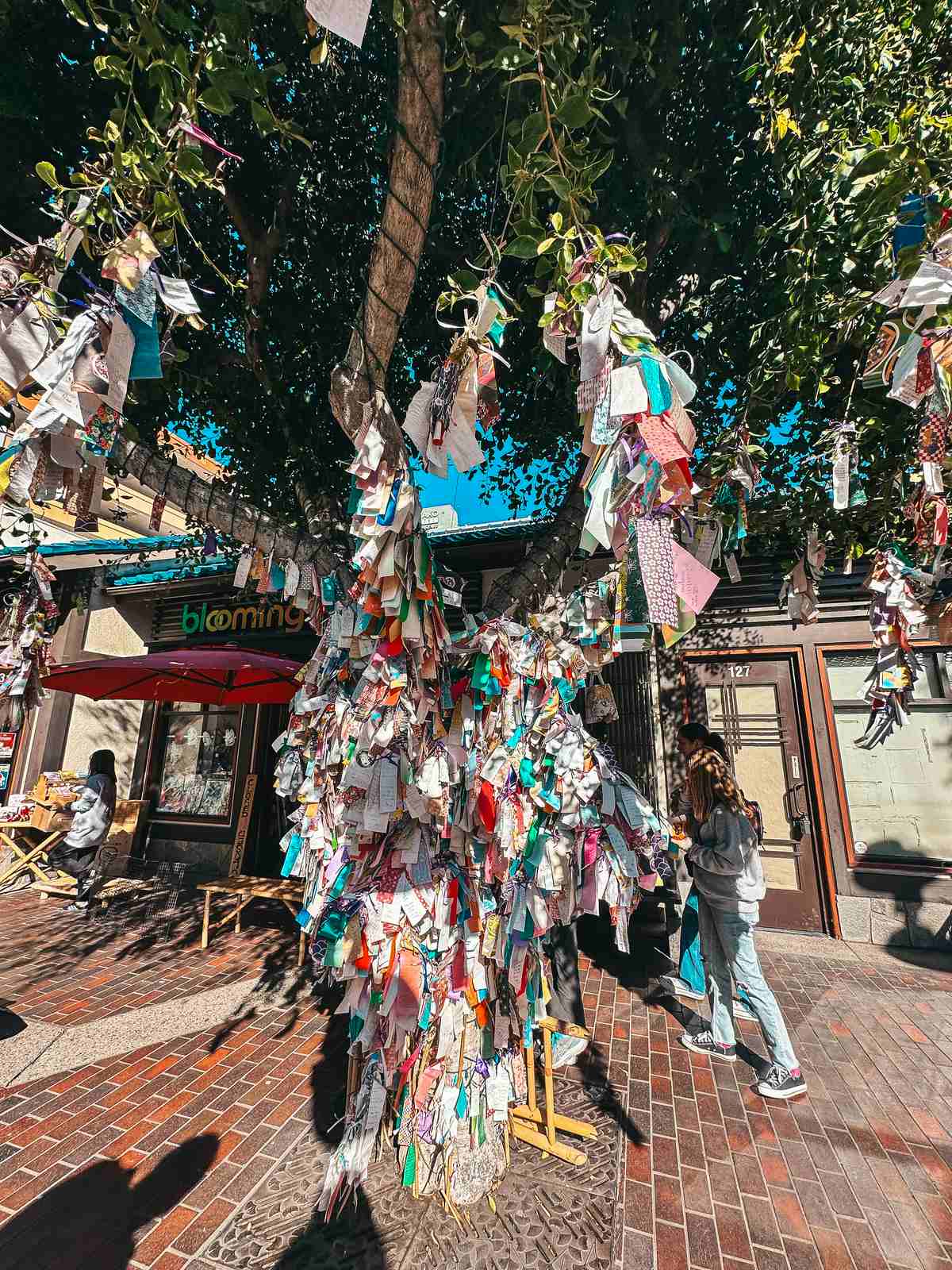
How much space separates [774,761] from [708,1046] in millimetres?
3931

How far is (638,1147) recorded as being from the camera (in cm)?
300

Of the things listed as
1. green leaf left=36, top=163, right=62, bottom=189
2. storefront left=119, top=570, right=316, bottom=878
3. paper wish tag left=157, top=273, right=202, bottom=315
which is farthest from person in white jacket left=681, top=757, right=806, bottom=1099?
storefront left=119, top=570, right=316, bottom=878

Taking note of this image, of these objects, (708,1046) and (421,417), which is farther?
(708,1046)

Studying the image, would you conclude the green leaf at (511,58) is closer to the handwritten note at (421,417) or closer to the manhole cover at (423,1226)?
the handwritten note at (421,417)

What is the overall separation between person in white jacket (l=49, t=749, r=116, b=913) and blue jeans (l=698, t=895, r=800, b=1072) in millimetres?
7319

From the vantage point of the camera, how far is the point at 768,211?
Answer: 4.08 metres

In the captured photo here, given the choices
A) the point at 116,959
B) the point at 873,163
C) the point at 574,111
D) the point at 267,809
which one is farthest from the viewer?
the point at 267,809

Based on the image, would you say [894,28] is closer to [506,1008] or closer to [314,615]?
[314,615]

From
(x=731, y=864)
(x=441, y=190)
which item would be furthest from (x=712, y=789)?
(x=441, y=190)

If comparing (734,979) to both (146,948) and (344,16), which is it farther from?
(146,948)

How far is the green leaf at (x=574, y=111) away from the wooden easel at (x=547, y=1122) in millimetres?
4115

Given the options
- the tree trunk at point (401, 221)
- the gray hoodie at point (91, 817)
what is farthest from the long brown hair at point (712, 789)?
the gray hoodie at point (91, 817)

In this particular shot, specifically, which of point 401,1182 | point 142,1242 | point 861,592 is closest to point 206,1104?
point 142,1242

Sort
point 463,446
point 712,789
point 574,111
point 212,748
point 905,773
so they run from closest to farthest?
point 574,111 < point 463,446 < point 712,789 < point 905,773 < point 212,748
